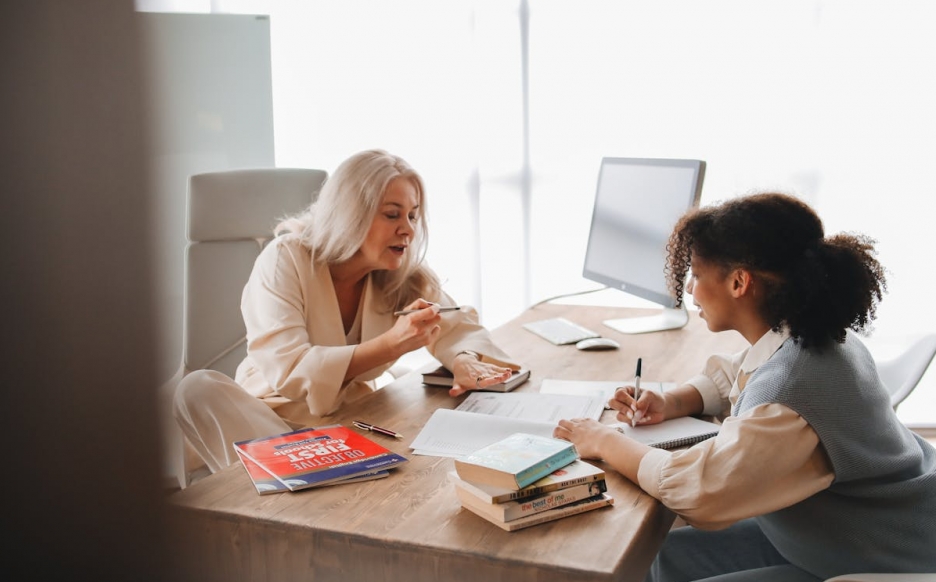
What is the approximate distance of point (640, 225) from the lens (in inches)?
96.0

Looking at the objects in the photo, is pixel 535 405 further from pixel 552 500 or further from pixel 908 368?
pixel 908 368

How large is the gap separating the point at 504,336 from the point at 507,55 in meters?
2.16

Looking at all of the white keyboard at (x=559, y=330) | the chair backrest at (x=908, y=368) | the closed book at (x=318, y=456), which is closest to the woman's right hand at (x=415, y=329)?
the closed book at (x=318, y=456)

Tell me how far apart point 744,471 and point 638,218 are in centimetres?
141

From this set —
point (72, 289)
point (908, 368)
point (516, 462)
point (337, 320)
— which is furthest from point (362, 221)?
point (72, 289)

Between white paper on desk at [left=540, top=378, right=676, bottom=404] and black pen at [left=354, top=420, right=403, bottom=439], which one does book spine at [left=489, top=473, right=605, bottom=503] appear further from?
white paper on desk at [left=540, top=378, right=676, bottom=404]

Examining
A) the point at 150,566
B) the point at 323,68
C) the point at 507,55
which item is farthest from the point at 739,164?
the point at 150,566

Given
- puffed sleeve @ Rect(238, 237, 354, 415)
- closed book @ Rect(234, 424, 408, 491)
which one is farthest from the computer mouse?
closed book @ Rect(234, 424, 408, 491)

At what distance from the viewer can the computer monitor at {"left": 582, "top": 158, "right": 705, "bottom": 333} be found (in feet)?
7.52

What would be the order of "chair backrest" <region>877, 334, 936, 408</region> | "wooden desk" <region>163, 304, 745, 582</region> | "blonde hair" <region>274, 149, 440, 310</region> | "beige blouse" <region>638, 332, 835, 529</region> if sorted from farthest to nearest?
"blonde hair" <region>274, 149, 440, 310</region> → "chair backrest" <region>877, 334, 936, 408</region> → "beige blouse" <region>638, 332, 835, 529</region> → "wooden desk" <region>163, 304, 745, 582</region>

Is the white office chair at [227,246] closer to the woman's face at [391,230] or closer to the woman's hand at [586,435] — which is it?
the woman's face at [391,230]

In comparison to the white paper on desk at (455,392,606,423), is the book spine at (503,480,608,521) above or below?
above

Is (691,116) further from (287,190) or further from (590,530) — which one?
(590,530)

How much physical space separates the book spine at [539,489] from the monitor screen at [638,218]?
3.68ft
